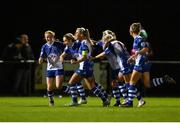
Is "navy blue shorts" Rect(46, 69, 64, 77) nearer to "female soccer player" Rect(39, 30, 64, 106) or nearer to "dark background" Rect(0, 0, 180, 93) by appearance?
"female soccer player" Rect(39, 30, 64, 106)

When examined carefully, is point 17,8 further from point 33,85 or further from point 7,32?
point 33,85

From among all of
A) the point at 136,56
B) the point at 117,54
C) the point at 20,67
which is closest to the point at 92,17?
the point at 20,67

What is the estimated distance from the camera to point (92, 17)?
91.1 ft

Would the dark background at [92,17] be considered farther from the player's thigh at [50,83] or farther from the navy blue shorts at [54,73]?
the player's thigh at [50,83]

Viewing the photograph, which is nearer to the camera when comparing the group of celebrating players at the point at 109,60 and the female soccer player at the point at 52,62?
the group of celebrating players at the point at 109,60

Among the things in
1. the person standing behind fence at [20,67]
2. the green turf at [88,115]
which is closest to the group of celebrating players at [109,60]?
the green turf at [88,115]

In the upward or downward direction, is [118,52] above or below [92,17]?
below

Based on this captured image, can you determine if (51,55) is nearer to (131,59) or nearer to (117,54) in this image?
(117,54)

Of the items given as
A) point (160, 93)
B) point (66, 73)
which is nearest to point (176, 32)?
A: point (160, 93)

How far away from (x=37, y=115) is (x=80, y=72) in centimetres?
338

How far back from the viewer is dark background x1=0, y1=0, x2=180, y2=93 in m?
27.4

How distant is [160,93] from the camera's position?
81.8 feet

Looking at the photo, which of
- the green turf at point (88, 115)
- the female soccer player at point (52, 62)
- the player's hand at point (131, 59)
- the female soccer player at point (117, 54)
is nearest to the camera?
the green turf at point (88, 115)

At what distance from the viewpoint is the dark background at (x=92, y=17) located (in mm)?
27375
